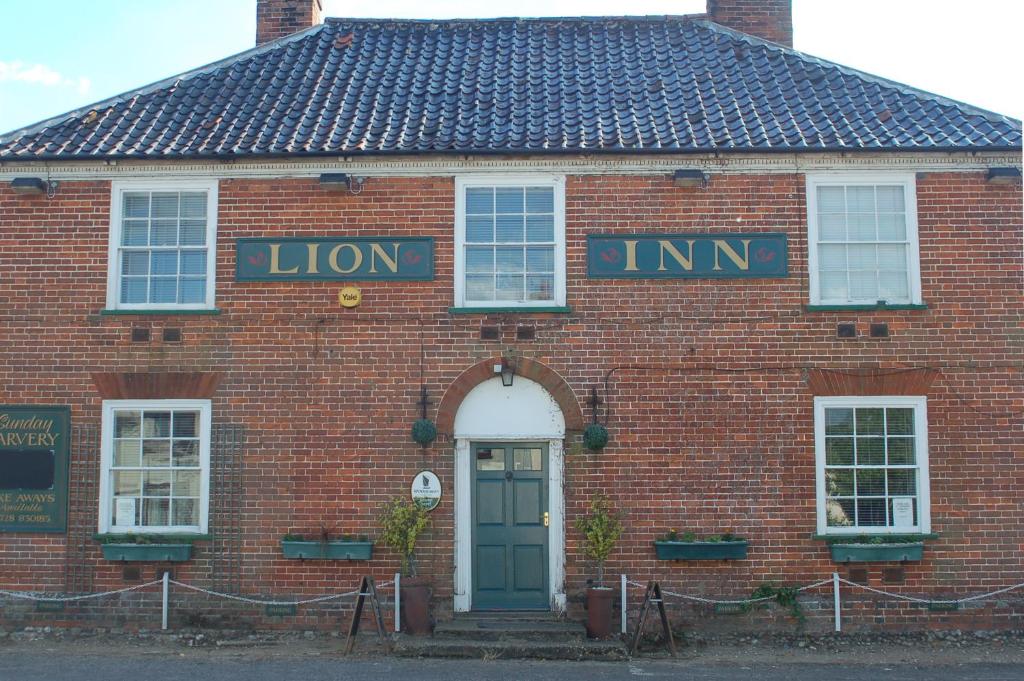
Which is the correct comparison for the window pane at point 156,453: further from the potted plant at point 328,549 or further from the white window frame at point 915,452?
the white window frame at point 915,452

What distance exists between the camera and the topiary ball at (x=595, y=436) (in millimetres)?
12164

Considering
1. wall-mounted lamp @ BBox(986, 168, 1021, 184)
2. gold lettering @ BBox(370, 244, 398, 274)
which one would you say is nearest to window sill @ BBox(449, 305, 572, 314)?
gold lettering @ BBox(370, 244, 398, 274)

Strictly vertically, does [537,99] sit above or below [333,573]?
above

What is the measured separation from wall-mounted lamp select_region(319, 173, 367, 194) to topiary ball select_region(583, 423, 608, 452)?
13.6 feet

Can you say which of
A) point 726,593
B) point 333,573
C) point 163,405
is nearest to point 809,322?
point 726,593

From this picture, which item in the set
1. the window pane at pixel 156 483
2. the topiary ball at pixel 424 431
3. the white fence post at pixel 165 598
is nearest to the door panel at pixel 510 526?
the topiary ball at pixel 424 431

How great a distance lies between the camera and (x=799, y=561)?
40.0 feet

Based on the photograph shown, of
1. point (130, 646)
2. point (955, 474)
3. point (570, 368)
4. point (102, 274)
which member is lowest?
point (130, 646)

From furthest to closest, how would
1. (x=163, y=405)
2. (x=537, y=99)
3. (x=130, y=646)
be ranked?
1. (x=537, y=99)
2. (x=163, y=405)
3. (x=130, y=646)

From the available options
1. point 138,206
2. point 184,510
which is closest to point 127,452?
point 184,510

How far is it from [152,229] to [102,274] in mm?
827

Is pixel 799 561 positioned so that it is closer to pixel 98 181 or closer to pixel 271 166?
pixel 271 166

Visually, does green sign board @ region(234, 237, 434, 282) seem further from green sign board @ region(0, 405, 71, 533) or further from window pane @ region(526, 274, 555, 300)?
green sign board @ region(0, 405, 71, 533)

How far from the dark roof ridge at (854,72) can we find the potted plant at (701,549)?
21.6 feet
